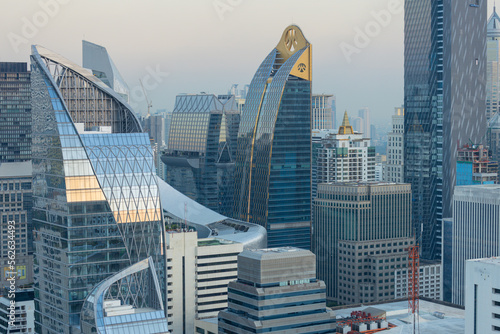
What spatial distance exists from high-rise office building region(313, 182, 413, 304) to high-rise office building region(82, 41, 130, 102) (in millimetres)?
32770

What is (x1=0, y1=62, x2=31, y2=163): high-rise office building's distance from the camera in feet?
563

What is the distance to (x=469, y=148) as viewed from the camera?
481ft

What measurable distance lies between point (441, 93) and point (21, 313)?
3454 inches

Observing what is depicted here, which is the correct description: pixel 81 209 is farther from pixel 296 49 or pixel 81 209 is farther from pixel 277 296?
pixel 296 49

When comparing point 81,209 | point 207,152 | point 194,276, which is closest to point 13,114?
point 207,152

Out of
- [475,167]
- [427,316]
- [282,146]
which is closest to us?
[427,316]

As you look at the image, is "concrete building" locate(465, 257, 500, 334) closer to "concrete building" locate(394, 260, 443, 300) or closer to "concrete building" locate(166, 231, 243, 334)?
"concrete building" locate(166, 231, 243, 334)

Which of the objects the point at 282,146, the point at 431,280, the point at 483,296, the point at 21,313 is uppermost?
the point at 282,146

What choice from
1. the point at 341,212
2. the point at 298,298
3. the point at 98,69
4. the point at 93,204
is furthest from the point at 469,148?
the point at 93,204

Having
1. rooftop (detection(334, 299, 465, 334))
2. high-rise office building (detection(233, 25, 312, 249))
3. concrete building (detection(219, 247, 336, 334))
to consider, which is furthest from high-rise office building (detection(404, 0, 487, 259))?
concrete building (detection(219, 247, 336, 334))

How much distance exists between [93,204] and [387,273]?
63408 millimetres

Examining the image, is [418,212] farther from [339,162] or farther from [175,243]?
[175,243]

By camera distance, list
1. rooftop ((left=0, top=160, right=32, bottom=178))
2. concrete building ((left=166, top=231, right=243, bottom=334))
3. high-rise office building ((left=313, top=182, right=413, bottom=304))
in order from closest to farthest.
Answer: concrete building ((left=166, top=231, right=243, bottom=334)), high-rise office building ((left=313, top=182, right=413, bottom=304)), rooftop ((left=0, top=160, right=32, bottom=178))

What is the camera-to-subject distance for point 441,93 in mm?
159125
